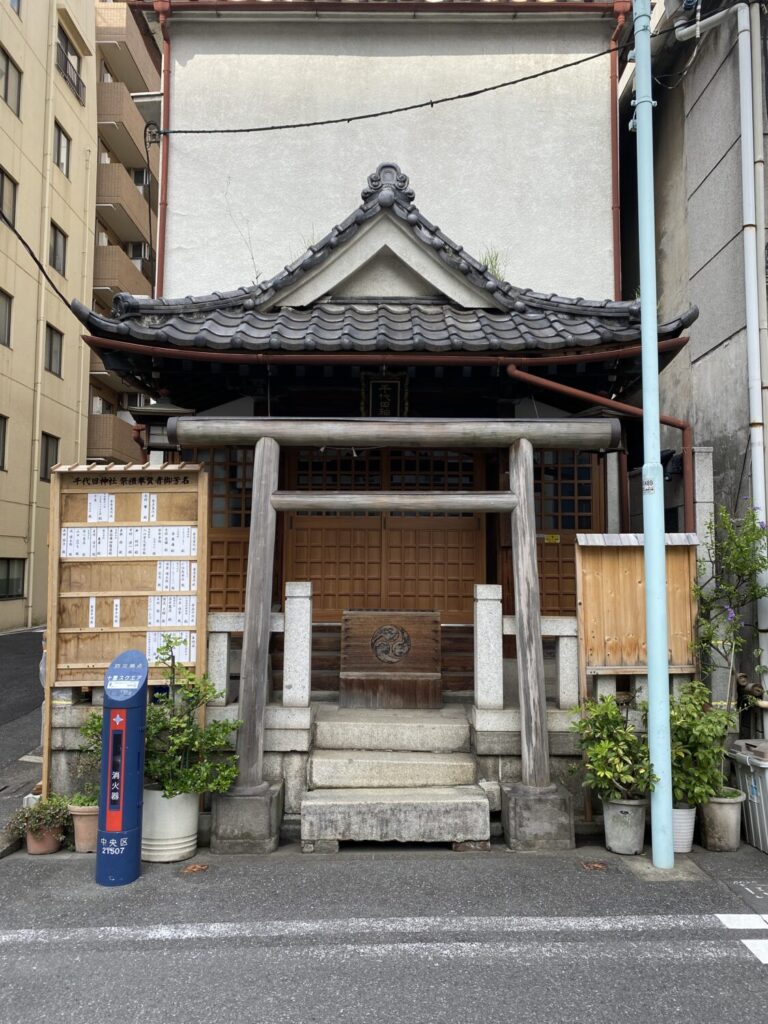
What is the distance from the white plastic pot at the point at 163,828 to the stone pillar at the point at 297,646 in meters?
1.25

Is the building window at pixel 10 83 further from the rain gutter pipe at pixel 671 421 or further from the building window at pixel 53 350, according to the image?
the rain gutter pipe at pixel 671 421

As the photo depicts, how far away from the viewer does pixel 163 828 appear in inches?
225

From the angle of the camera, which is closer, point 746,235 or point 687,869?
point 687,869

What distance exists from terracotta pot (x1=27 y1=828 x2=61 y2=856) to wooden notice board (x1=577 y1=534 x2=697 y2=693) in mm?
4842

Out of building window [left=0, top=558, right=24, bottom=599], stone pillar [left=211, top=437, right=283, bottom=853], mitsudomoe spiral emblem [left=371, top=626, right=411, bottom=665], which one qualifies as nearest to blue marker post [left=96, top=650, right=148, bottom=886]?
stone pillar [left=211, top=437, right=283, bottom=853]

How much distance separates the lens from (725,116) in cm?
866

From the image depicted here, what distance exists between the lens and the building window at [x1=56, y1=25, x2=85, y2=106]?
78.9 ft

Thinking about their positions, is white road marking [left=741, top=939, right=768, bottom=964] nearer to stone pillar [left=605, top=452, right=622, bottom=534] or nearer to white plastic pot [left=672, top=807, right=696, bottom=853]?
white plastic pot [left=672, top=807, right=696, bottom=853]

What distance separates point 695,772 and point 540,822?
137 centimetres

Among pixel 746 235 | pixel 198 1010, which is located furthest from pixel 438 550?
pixel 198 1010

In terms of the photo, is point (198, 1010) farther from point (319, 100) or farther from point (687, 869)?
point (319, 100)

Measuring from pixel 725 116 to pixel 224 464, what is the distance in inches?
Answer: 296

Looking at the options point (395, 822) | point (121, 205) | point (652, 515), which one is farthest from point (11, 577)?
point (652, 515)

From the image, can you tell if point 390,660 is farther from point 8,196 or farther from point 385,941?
point 8,196
